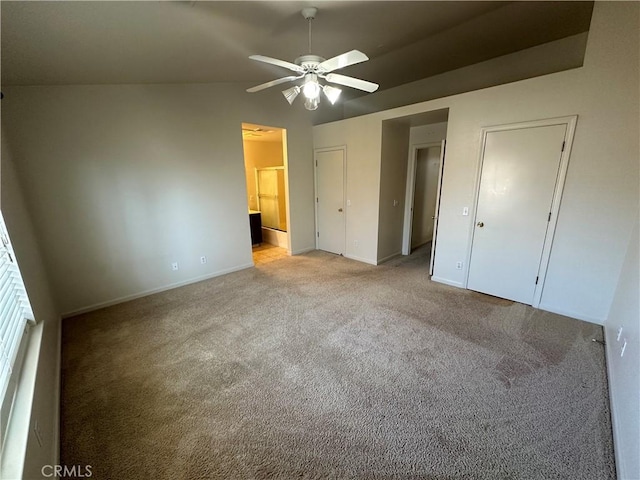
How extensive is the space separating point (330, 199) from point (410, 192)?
4.88ft

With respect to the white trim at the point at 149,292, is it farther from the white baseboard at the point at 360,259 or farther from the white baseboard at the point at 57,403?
the white baseboard at the point at 360,259

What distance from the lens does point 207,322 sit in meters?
2.77

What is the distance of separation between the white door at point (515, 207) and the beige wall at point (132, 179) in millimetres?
3288

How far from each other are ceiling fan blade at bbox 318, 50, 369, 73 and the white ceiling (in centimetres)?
41

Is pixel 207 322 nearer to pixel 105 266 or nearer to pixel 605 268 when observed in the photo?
pixel 105 266

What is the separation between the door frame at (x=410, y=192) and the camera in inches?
180

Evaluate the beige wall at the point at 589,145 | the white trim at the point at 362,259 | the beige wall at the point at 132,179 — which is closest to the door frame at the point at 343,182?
the white trim at the point at 362,259

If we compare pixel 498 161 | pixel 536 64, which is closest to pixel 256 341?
pixel 498 161

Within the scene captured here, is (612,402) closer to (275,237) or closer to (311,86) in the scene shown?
(311,86)

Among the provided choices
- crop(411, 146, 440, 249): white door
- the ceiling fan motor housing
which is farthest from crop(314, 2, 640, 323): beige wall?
the ceiling fan motor housing

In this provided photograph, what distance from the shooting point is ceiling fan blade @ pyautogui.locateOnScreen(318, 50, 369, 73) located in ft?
5.86
